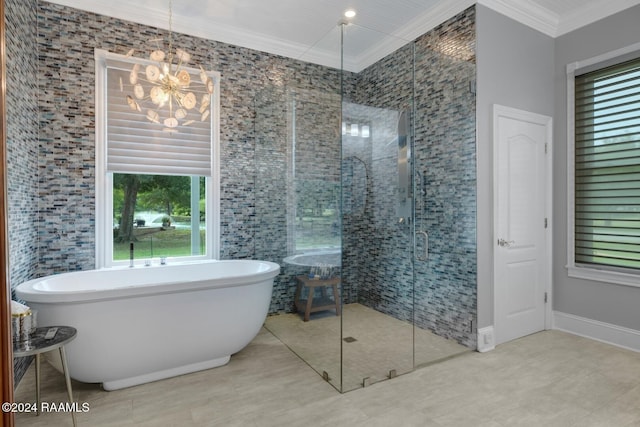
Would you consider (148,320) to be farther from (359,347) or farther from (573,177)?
(573,177)

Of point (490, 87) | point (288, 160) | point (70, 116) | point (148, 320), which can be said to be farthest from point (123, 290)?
point (490, 87)

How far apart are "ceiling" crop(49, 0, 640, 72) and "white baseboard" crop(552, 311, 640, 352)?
2.72m

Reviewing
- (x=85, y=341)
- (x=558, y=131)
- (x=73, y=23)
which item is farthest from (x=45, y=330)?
(x=558, y=131)

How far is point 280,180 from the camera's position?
3.18 meters

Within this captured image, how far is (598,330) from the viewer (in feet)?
9.94

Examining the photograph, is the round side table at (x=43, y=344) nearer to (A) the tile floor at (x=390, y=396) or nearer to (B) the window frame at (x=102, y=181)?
(A) the tile floor at (x=390, y=396)

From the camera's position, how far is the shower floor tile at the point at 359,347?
91.2 inches

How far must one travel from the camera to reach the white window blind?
3049 millimetres

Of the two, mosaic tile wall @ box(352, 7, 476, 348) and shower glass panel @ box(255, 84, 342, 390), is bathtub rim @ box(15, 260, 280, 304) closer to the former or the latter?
shower glass panel @ box(255, 84, 342, 390)

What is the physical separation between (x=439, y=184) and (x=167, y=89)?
7.78 feet

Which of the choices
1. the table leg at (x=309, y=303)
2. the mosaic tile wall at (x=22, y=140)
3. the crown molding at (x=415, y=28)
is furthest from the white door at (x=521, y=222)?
the mosaic tile wall at (x=22, y=140)

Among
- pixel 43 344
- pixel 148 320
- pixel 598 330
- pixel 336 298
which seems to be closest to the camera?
pixel 43 344

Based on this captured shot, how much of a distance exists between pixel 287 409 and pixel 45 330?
4.69 feet

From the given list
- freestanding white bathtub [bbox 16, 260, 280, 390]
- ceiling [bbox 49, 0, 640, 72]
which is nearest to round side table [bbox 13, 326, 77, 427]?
freestanding white bathtub [bbox 16, 260, 280, 390]
